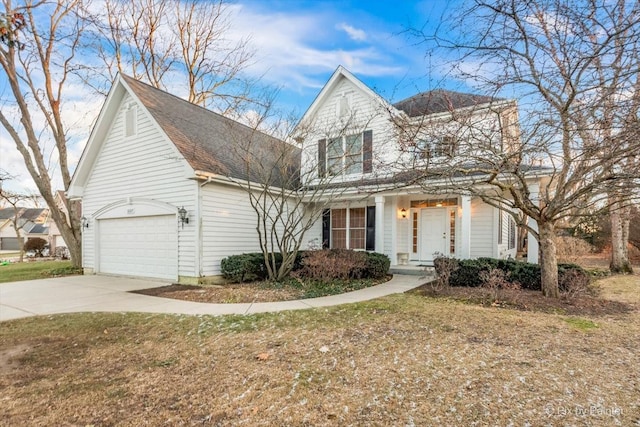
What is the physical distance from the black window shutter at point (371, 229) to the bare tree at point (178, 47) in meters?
10.9

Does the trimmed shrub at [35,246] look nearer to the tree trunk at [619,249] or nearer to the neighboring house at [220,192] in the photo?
the neighboring house at [220,192]

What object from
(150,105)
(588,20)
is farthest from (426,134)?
(150,105)

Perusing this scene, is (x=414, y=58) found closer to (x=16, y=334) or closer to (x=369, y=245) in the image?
(x=369, y=245)

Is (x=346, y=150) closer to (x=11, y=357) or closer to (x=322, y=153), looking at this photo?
(x=322, y=153)

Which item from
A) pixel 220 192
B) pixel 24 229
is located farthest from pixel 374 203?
pixel 24 229

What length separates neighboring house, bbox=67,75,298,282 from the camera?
30.3ft

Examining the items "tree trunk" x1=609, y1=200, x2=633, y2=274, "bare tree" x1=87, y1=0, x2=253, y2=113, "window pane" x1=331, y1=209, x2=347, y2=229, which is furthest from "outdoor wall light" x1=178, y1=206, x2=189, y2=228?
"tree trunk" x1=609, y1=200, x2=633, y2=274

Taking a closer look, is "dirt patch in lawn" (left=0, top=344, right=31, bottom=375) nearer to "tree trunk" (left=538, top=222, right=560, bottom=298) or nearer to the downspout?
the downspout

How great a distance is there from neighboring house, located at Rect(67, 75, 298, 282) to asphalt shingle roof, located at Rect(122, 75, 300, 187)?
0.15 feet

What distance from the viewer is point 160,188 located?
32.3ft

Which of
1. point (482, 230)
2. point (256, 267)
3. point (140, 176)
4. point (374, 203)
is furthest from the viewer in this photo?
point (374, 203)

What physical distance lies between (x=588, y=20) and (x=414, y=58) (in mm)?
2538

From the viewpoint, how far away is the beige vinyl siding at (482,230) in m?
10.7

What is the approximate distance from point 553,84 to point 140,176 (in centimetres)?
1065
